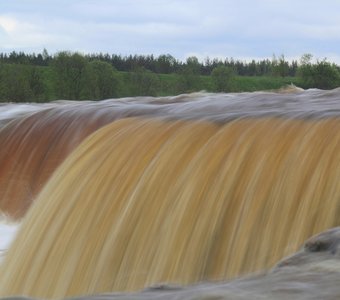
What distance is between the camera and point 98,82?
35625 mm

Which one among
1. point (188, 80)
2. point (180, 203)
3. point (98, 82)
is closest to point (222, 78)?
point (188, 80)

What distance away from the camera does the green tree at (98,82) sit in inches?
1398

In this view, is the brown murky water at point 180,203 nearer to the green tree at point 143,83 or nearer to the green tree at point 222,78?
the green tree at point 143,83

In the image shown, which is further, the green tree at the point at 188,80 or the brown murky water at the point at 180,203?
the green tree at the point at 188,80

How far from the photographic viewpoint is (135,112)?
8.01 metres

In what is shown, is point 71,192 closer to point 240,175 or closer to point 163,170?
point 163,170

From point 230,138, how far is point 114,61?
4679 centimetres

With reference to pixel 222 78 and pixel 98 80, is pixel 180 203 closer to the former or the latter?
pixel 98 80

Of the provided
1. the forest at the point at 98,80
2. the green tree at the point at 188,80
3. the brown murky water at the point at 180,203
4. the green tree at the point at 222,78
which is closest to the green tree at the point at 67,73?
the forest at the point at 98,80

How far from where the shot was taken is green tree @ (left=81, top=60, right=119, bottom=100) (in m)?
35.5

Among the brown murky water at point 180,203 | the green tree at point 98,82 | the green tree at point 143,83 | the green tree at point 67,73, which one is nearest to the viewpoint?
the brown murky water at point 180,203

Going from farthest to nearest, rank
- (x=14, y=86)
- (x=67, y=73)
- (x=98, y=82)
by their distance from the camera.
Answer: (x=67, y=73) < (x=98, y=82) < (x=14, y=86)

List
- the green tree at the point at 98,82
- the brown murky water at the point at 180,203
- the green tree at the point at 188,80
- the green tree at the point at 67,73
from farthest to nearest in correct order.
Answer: the green tree at the point at 188,80 < the green tree at the point at 67,73 < the green tree at the point at 98,82 < the brown murky water at the point at 180,203

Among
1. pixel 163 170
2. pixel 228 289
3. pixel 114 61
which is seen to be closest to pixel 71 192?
pixel 163 170
